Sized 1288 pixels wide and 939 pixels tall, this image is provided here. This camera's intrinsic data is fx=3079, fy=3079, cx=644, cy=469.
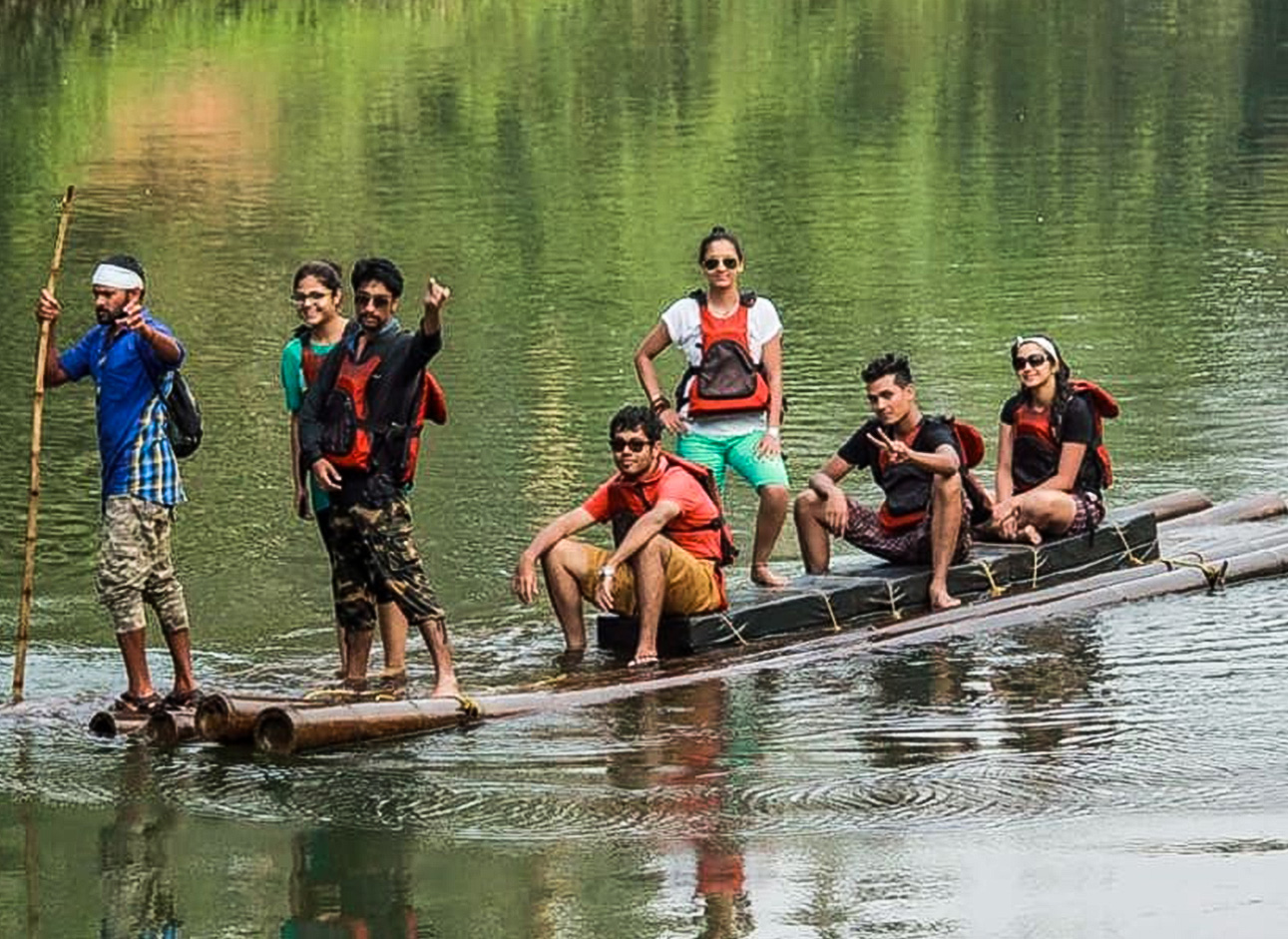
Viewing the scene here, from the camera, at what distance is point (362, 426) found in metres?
11.2

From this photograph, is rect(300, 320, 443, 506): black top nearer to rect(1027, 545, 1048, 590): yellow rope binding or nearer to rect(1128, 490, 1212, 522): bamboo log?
rect(1027, 545, 1048, 590): yellow rope binding

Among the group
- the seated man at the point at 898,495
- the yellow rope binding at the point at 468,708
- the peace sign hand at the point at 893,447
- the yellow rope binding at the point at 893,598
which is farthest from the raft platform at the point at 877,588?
the yellow rope binding at the point at 468,708

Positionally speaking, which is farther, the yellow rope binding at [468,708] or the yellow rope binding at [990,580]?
the yellow rope binding at [990,580]

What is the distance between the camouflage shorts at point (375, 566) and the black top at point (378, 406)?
0.07 meters

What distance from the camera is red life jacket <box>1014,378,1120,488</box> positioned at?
13086 millimetres

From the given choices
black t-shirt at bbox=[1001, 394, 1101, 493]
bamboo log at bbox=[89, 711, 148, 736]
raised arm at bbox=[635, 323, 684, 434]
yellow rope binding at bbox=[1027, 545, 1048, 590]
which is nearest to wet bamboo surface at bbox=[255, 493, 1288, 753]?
yellow rope binding at bbox=[1027, 545, 1048, 590]

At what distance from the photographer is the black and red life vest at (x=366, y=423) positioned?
11211 millimetres

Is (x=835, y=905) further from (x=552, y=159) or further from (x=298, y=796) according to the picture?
(x=552, y=159)

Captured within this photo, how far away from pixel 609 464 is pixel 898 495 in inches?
156

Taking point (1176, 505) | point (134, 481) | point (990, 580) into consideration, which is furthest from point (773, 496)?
point (134, 481)

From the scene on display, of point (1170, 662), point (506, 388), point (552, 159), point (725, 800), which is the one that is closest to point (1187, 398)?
point (506, 388)

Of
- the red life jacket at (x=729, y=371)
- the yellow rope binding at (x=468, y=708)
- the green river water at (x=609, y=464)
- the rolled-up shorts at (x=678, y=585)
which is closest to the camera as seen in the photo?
the green river water at (x=609, y=464)

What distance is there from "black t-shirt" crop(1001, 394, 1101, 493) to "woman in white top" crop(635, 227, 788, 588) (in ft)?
3.48

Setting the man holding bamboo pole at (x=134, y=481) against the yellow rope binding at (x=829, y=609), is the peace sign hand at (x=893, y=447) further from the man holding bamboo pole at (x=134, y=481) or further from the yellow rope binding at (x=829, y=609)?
the man holding bamboo pole at (x=134, y=481)
